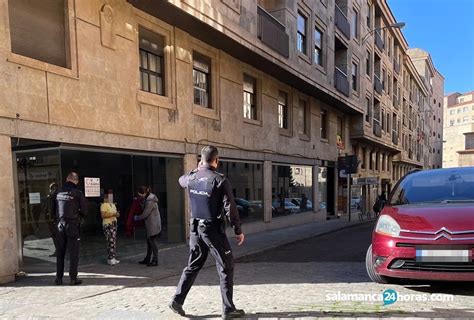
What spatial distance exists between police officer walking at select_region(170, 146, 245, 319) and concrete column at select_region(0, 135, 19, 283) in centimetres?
368

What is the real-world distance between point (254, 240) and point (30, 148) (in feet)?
22.3

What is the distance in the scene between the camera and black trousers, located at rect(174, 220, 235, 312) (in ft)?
13.7

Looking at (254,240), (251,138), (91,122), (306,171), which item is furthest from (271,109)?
(91,122)

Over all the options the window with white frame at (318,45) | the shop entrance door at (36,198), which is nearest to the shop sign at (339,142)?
the window with white frame at (318,45)

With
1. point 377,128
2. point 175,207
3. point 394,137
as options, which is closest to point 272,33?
point 175,207

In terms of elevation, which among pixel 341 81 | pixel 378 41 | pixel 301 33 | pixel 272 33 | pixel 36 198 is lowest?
pixel 36 198

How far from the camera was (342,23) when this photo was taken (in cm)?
2162

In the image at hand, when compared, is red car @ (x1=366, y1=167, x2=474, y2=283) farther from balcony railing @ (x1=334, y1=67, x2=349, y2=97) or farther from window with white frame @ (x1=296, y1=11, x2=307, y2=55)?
balcony railing @ (x1=334, y1=67, x2=349, y2=97)

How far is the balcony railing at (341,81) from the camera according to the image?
20.0m

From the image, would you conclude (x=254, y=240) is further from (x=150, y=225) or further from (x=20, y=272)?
(x=20, y=272)

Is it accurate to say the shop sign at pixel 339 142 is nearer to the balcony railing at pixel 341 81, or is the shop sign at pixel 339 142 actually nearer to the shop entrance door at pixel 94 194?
the balcony railing at pixel 341 81

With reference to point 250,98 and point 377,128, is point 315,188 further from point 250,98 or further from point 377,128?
point 377,128

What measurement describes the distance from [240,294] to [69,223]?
9.76ft

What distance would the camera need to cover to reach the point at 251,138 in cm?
1396
